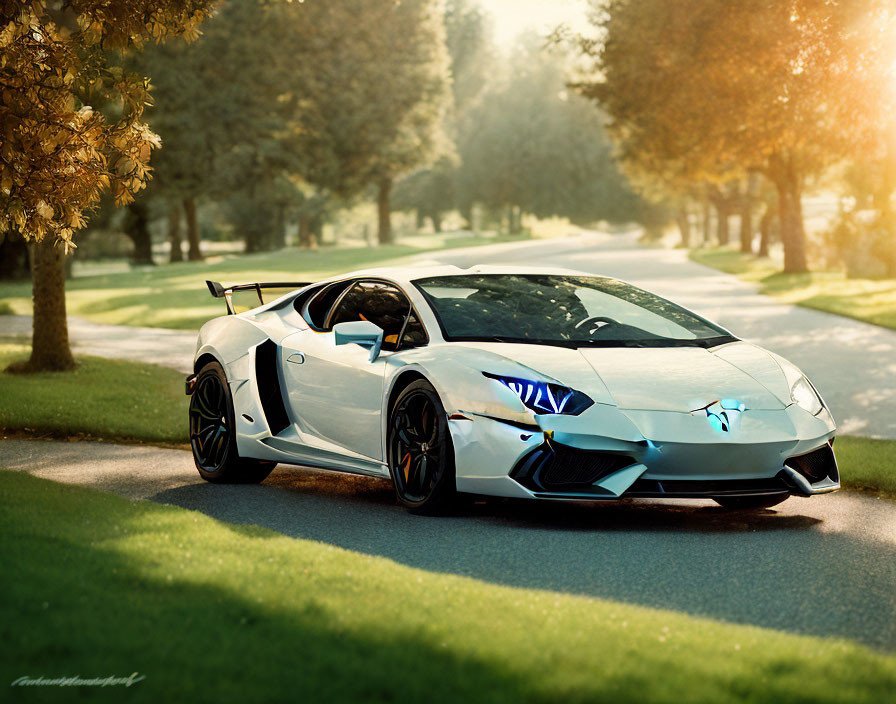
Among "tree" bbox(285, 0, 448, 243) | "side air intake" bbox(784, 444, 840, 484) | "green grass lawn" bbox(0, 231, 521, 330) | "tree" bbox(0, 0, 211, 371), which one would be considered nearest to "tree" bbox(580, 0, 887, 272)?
"green grass lawn" bbox(0, 231, 521, 330)

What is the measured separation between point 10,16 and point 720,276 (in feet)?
113

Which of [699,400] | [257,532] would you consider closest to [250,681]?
[257,532]

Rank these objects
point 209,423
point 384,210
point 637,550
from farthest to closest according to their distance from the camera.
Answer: point 384,210, point 209,423, point 637,550

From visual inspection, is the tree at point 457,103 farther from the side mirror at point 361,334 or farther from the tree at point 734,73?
the side mirror at point 361,334

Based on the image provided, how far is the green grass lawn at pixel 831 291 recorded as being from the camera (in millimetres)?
26594

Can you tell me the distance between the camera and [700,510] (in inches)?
305

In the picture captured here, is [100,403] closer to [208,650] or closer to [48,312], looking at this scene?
[48,312]

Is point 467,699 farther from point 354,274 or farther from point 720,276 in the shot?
point 720,276

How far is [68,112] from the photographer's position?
916 cm

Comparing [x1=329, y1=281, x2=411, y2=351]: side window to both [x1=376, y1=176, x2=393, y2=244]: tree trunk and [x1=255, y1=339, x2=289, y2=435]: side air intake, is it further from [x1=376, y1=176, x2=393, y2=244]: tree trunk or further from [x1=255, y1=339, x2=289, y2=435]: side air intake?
[x1=376, y1=176, x2=393, y2=244]: tree trunk

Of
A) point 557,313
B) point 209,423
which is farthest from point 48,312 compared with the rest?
point 557,313

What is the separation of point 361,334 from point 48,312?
906 cm

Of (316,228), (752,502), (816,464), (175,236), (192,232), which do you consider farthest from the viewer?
(316,228)

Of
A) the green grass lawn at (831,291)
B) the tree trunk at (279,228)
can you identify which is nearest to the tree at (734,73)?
the green grass lawn at (831,291)
